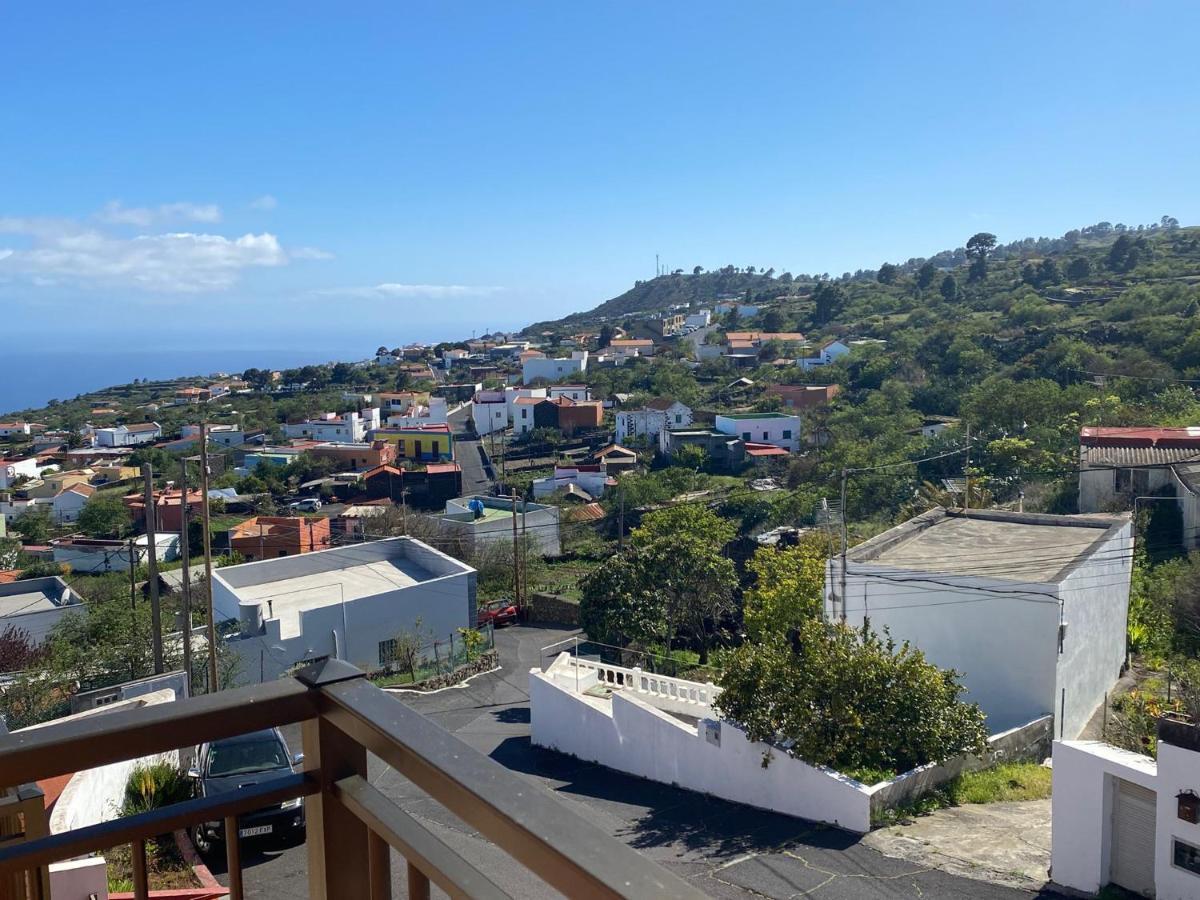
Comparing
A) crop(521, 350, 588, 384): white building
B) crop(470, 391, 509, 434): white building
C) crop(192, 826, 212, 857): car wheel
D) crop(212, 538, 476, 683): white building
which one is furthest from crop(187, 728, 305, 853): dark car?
crop(521, 350, 588, 384): white building

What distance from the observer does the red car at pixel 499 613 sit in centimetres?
2050

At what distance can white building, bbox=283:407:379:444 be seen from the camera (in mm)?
52250

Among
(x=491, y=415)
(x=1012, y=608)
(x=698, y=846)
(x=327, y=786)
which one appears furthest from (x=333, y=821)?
(x=491, y=415)

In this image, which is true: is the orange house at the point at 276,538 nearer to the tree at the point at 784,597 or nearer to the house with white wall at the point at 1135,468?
the tree at the point at 784,597

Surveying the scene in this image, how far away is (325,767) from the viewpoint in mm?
1460

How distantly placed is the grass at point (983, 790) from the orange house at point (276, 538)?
18506mm

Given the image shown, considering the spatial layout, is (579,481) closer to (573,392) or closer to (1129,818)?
(573,392)

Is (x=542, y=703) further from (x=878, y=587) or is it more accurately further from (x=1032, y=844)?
(x=1032, y=844)

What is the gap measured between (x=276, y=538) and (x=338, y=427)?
28.0 metres

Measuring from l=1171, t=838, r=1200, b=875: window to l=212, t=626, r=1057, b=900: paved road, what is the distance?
948 mm

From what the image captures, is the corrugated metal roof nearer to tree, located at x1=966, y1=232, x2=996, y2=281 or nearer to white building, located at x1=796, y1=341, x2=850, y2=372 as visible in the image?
white building, located at x1=796, y1=341, x2=850, y2=372

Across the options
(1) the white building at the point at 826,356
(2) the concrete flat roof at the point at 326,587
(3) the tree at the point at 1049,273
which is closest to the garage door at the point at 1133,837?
(2) the concrete flat roof at the point at 326,587

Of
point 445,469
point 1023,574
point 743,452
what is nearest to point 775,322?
point 743,452

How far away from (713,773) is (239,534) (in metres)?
19.2
